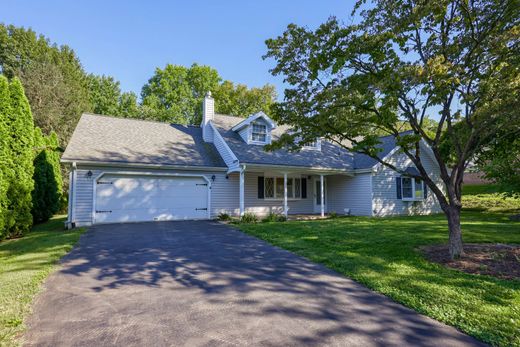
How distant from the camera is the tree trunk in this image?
5871 mm

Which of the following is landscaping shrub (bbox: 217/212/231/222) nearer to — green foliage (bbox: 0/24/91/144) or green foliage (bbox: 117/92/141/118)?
green foliage (bbox: 0/24/91/144)

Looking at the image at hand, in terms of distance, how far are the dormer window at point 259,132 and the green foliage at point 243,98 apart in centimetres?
1670

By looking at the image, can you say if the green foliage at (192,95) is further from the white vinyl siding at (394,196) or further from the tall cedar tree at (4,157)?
the tall cedar tree at (4,157)

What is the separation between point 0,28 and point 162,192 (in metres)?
30.1

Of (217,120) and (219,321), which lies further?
(217,120)

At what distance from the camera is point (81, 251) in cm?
689

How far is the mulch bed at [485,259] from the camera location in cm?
506

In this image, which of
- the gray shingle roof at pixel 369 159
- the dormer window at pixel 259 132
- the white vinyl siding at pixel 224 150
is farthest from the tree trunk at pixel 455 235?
the dormer window at pixel 259 132

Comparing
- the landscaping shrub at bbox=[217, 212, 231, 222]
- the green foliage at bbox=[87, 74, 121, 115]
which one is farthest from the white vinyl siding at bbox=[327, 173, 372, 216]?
the green foliage at bbox=[87, 74, 121, 115]

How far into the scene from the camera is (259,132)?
15.8 meters

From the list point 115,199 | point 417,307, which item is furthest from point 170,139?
point 417,307

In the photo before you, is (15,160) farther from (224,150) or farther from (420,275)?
(420,275)

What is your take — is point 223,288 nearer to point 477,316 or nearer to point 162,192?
point 477,316

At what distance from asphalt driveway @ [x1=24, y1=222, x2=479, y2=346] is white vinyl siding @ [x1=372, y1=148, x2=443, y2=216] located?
10.6 meters
